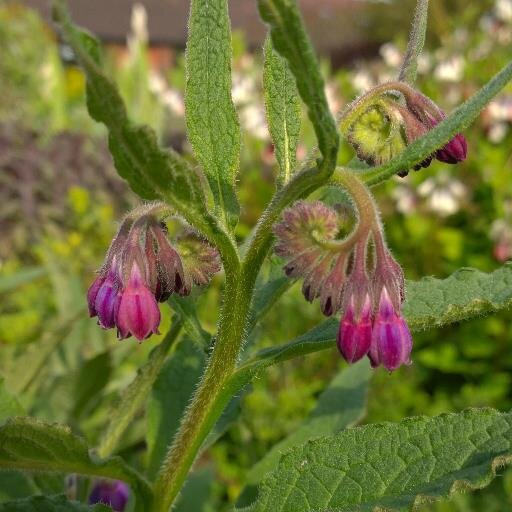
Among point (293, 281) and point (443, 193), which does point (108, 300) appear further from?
point (443, 193)

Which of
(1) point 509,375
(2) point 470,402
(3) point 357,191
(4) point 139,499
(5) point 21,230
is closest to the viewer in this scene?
(3) point 357,191

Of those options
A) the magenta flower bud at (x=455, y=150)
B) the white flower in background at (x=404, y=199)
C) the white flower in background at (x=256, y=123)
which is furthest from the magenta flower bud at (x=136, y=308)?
the white flower in background at (x=256, y=123)

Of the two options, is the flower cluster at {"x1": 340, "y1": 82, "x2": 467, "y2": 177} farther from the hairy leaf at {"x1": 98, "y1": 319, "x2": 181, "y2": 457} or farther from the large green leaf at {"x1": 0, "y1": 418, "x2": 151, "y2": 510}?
the large green leaf at {"x1": 0, "y1": 418, "x2": 151, "y2": 510}

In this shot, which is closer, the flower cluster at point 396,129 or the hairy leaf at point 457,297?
the hairy leaf at point 457,297

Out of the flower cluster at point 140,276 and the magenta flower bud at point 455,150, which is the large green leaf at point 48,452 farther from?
the magenta flower bud at point 455,150

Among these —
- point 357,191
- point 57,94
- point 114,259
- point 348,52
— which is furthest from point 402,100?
point 348,52

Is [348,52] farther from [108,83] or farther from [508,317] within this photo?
[108,83]
